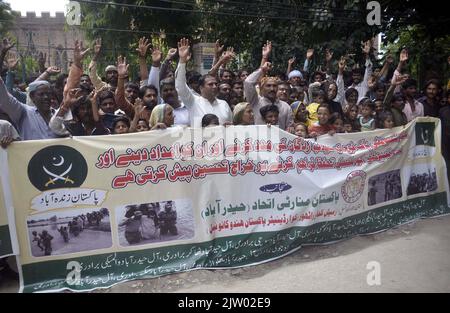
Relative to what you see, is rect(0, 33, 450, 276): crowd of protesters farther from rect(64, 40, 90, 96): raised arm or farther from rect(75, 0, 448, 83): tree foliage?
rect(75, 0, 448, 83): tree foliage

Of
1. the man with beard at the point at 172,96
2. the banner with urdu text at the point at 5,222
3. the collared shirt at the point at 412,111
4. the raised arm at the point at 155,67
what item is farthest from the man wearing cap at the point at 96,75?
the collared shirt at the point at 412,111

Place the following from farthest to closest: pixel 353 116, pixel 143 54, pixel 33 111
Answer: pixel 353 116 < pixel 143 54 < pixel 33 111

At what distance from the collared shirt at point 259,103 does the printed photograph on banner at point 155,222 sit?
5.34ft

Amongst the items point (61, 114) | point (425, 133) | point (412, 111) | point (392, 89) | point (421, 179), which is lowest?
point (421, 179)

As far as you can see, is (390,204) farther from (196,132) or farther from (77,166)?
(77,166)

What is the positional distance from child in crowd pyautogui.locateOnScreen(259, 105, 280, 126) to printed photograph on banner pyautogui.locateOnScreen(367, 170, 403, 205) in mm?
1382

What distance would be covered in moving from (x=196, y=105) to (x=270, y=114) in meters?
0.84

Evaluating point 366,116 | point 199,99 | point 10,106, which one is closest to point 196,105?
point 199,99

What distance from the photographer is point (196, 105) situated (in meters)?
4.80

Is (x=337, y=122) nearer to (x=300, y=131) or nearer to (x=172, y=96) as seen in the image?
(x=300, y=131)

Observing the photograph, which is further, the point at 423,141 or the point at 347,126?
the point at 423,141

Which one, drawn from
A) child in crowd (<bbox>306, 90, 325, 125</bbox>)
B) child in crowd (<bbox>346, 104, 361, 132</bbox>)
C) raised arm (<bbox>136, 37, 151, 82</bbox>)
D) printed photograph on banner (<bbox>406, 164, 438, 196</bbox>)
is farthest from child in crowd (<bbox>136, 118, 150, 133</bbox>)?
printed photograph on banner (<bbox>406, 164, 438, 196</bbox>)

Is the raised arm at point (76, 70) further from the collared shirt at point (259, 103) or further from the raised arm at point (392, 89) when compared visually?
the raised arm at point (392, 89)

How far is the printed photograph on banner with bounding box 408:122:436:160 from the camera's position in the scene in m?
5.59
